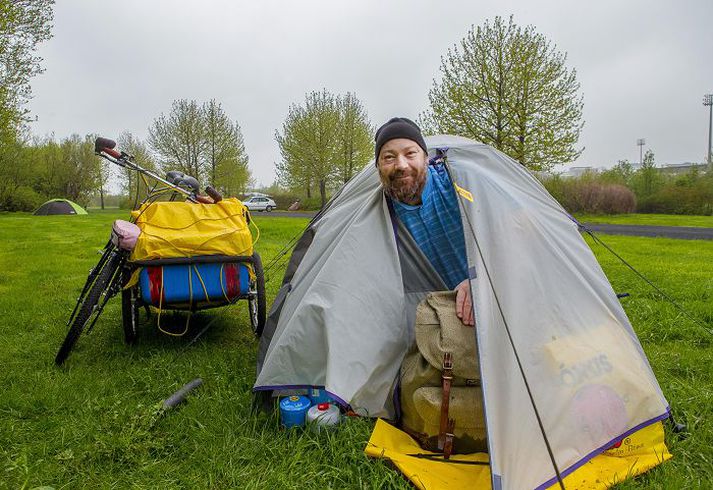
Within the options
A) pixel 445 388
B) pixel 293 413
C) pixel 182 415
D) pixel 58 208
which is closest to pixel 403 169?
pixel 445 388

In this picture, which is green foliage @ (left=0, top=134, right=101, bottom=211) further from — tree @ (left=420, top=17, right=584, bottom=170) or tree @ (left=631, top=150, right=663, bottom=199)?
tree @ (left=631, top=150, right=663, bottom=199)

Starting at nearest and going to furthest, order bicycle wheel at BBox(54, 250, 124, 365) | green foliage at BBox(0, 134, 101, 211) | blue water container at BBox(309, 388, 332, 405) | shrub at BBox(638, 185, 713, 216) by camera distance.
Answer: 1. blue water container at BBox(309, 388, 332, 405)
2. bicycle wheel at BBox(54, 250, 124, 365)
3. shrub at BBox(638, 185, 713, 216)
4. green foliage at BBox(0, 134, 101, 211)

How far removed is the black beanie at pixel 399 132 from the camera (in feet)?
9.86

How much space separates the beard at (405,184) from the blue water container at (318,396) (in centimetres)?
125

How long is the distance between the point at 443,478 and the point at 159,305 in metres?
2.32

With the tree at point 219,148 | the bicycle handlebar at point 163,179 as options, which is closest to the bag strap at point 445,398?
the bicycle handlebar at point 163,179

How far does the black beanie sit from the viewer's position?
300cm

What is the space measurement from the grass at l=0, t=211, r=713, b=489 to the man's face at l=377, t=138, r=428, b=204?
1356 millimetres

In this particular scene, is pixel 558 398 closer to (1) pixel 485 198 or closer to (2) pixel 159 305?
(1) pixel 485 198

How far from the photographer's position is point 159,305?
3471mm

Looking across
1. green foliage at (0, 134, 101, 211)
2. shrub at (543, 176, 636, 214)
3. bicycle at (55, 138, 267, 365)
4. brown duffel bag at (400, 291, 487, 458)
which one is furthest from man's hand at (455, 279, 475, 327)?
green foliage at (0, 134, 101, 211)

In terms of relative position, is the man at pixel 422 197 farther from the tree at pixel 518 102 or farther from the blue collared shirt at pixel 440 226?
the tree at pixel 518 102

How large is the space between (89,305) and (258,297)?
1.17 m

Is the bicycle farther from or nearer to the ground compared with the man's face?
nearer to the ground
